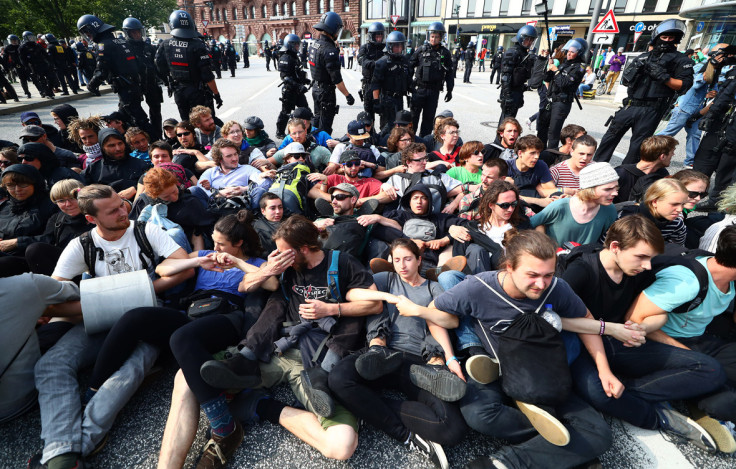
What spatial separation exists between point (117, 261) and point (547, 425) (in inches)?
125

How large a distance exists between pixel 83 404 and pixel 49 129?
17.5ft

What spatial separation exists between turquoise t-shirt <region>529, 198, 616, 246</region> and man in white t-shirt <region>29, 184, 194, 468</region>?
333 cm

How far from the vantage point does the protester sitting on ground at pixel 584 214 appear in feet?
10.3

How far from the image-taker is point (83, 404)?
228 cm

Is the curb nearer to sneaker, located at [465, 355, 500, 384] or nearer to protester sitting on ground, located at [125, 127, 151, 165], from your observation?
protester sitting on ground, located at [125, 127, 151, 165]

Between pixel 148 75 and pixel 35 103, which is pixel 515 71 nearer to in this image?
pixel 148 75

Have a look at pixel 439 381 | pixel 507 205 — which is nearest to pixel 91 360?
pixel 439 381

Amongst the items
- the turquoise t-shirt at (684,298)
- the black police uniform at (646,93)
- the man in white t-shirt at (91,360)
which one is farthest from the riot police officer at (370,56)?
the turquoise t-shirt at (684,298)

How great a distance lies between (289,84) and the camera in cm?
782

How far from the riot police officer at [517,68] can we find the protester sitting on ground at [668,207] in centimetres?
521

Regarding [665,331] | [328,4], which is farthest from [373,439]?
[328,4]

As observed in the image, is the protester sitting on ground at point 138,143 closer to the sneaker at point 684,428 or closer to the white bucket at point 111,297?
the white bucket at point 111,297

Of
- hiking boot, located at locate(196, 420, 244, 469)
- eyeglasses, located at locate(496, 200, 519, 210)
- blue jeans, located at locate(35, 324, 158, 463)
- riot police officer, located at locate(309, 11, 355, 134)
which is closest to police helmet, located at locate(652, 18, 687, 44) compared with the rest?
eyeglasses, located at locate(496, 200, 519, 210)

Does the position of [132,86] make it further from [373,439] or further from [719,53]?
[719,53]
